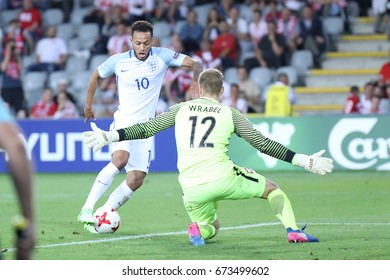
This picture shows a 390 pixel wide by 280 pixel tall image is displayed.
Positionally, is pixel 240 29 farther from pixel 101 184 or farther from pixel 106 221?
pixel 106 221

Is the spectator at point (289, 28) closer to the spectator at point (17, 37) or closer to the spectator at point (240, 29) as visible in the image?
the spectator at point (240, 29)

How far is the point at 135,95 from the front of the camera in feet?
37.3

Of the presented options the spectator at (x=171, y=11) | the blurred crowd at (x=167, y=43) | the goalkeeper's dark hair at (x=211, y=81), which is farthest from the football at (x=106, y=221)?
the spectator at (x=171, y=11)

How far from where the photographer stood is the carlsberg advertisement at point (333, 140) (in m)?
18.8

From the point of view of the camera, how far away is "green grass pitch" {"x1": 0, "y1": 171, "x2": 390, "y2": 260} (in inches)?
357

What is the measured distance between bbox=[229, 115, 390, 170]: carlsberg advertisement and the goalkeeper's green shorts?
9670 mm

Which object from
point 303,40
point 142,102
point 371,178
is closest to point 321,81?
point 303,40

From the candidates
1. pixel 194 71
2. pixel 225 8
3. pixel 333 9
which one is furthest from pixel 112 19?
pixel 194 71

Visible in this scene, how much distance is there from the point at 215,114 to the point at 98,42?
16233 millimetres

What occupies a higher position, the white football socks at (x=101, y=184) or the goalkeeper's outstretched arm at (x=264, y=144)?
the goalkeeper's outstretched arm at (x=264, y=144)

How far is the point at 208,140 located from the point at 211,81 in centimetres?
52

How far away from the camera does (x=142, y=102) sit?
1138 centimetres

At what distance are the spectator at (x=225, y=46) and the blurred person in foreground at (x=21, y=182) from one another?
759 inches
